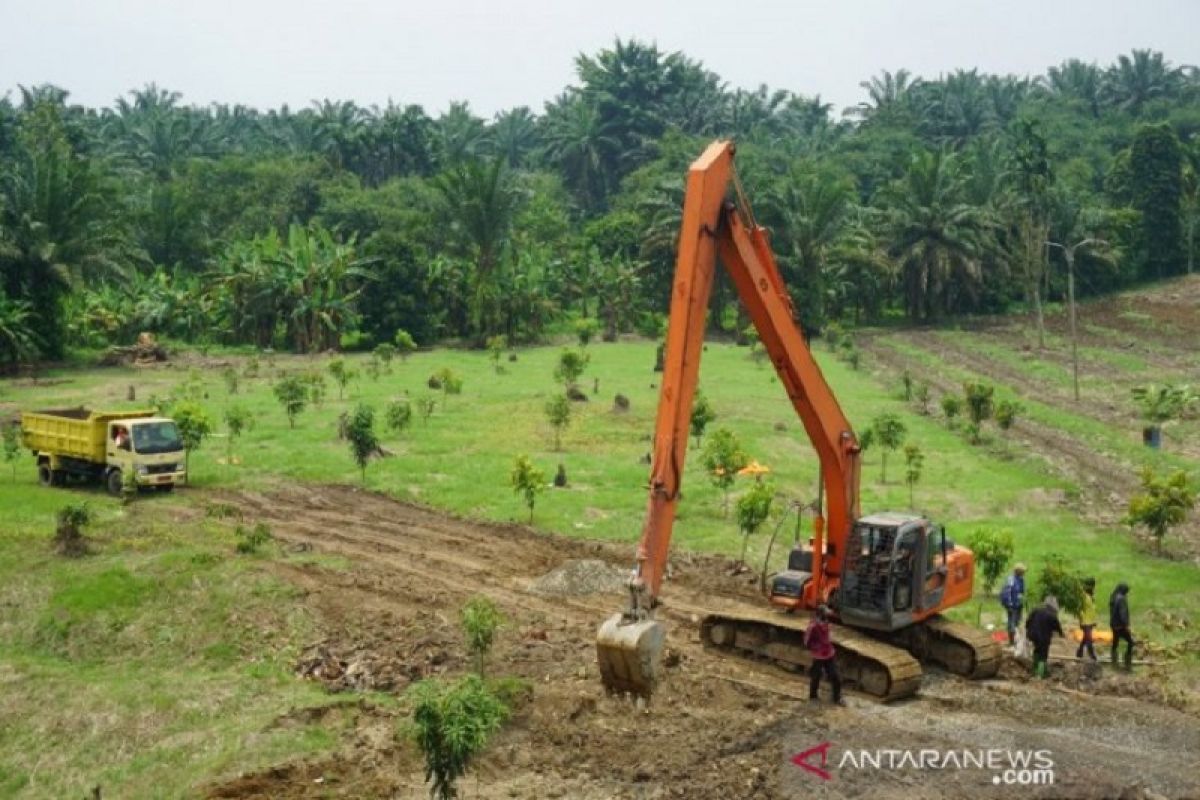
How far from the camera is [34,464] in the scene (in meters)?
37.8

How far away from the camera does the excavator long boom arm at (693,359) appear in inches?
621

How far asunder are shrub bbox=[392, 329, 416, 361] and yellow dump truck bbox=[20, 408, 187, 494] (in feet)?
93.7

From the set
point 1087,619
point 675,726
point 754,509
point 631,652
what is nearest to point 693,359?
point 631,652

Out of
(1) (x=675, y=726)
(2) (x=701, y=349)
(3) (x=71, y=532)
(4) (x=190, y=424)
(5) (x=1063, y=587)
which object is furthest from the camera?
(4) (x=190, y=424)

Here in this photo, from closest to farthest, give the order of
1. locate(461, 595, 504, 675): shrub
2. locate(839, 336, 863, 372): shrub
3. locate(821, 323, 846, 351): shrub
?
locate(461, 595, 504, 675): shrub < locate(839, 336, 863, 372): shrub < locate(821, 323, 846, 351): shrub

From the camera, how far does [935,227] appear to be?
7825cm

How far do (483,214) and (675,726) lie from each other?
185ft

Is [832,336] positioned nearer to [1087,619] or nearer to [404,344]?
[404,344]

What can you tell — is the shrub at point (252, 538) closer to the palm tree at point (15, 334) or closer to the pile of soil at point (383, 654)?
the pile of soil at point (383, 654)

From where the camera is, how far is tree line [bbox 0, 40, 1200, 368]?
215 ft

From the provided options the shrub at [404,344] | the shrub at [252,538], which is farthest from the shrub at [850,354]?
the shrub at [252,538]

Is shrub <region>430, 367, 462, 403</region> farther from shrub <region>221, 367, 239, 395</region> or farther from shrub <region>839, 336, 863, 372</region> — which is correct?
shrub <region>839, 336, 863, 372</region>

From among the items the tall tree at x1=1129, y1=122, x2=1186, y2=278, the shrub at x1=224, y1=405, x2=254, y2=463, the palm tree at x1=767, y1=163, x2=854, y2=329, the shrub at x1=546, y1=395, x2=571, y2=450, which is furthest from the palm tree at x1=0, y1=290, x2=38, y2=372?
the tall tree at x1=1129, y1=122, x2=1186, y2=278

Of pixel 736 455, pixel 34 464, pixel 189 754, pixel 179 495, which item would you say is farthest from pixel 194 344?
pixel 189 754
